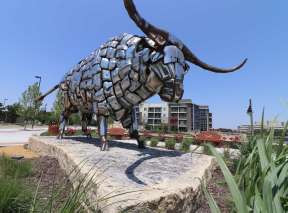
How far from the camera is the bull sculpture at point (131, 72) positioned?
5285 millimetres

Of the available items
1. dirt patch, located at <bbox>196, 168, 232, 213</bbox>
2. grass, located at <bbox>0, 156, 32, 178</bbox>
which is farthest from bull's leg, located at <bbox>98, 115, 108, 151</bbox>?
dirt patch, located at <bbox>196, 168, 232, 213</bbox>

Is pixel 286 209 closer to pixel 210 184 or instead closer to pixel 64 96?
pixel 210 184

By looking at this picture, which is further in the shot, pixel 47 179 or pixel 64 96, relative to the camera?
pixel 64 96

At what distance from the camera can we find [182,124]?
103875 mm

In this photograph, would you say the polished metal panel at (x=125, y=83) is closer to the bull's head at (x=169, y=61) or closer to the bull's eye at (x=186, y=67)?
the bull's head at (x=169, y=61)

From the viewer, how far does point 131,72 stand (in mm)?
6277

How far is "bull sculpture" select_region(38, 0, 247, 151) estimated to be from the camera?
5285 mm

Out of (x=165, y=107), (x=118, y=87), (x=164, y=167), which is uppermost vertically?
(x=165, y=107)

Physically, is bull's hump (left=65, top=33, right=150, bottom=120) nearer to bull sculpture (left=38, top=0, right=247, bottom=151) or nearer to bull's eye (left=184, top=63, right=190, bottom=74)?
bull sculpture (left=38, top=0, right=247, bottom=151)

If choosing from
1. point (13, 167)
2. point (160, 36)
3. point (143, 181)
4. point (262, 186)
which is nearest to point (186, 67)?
point (160, 36)

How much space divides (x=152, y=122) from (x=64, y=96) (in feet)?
326

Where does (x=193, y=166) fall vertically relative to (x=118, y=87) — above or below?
below

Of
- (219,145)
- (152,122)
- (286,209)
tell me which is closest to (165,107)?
(152,122)

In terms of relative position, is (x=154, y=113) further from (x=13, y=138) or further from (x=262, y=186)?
(x=262, y=186)
